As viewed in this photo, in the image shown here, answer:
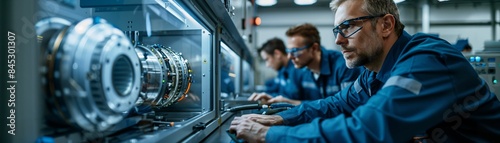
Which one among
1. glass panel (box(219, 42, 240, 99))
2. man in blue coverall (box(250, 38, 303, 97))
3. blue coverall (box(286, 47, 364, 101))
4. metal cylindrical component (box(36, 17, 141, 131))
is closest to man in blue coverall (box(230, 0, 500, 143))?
metal cylindrical component (box(36, 17, 141, 131))

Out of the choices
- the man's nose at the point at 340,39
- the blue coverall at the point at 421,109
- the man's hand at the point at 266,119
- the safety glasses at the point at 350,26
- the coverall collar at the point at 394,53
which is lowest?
the man's hand at the point at 266,119

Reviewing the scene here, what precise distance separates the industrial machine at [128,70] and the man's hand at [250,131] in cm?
→ 18

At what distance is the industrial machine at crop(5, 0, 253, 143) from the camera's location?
1.82ft

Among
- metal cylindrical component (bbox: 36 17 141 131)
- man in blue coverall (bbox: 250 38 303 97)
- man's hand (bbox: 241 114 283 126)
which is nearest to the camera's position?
metal cylindrical component (bbox: 36 17 141 131)

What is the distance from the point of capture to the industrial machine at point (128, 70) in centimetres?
56

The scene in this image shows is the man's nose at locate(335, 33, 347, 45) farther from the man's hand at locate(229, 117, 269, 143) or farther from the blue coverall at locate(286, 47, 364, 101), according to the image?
the blue coverall at locate(286, 47, 364, 101)

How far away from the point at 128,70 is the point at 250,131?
373mm

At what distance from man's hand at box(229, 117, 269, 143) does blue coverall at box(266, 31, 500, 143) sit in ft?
0.11

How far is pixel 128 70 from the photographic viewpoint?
0.71 metres

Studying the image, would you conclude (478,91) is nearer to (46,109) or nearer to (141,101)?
(141,101)

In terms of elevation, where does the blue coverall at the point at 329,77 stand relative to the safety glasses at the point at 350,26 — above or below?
below

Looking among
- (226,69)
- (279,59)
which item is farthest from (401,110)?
(279,59)

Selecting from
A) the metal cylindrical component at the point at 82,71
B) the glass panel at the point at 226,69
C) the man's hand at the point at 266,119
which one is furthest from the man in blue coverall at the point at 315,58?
the metal cylindrical component at the point at 82,71

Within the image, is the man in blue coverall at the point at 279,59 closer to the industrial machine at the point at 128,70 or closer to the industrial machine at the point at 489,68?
the industrial machine at the point at 489,68
